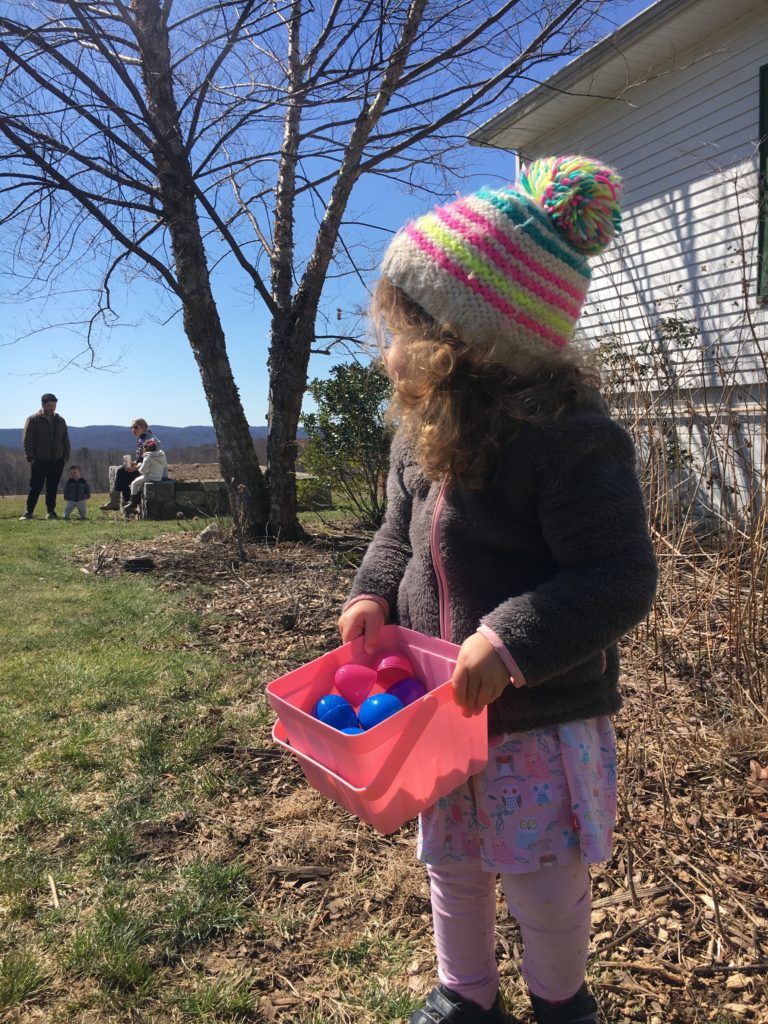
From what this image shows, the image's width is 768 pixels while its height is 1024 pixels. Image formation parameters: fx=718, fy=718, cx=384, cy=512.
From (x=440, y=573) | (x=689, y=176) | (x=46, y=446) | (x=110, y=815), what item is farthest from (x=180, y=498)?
(x=440, y=573)

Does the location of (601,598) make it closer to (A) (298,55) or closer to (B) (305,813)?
(B) (305,813)

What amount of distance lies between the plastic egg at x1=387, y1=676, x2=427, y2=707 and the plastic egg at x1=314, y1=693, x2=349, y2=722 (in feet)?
0.35

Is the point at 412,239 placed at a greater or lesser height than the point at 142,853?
greater

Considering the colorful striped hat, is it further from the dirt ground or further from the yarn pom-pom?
the dirt ground

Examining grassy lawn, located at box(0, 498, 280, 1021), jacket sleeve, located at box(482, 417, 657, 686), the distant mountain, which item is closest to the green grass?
grassy lawn, located at box(0, 498, 280, 1021)

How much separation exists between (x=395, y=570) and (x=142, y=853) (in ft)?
4.18

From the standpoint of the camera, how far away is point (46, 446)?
11.6 meters

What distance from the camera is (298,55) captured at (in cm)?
636

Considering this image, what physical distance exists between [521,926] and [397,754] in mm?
529

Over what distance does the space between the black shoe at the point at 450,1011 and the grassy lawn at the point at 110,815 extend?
0.41m

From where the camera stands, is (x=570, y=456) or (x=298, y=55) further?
(x=298, y=55)

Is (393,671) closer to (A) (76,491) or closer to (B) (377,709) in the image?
(B) (377,709)

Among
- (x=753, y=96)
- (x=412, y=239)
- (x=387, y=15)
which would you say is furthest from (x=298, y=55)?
(x=412, y=239)

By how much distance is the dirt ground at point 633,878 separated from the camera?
166 cm
